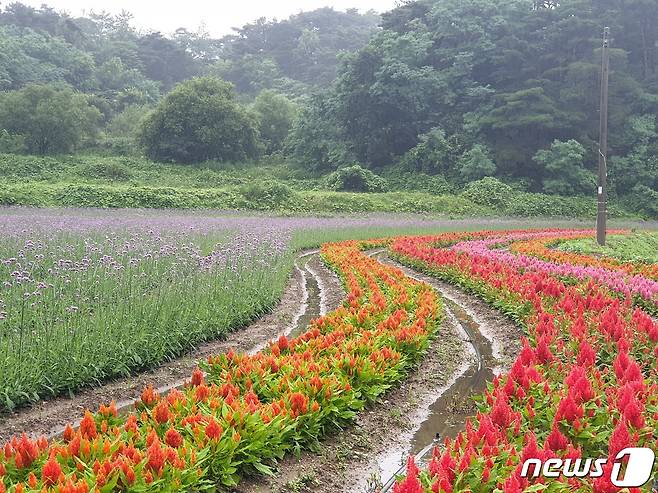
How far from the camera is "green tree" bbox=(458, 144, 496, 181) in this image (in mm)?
40188

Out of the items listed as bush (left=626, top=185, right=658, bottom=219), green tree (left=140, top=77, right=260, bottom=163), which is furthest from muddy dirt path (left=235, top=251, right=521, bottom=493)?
green tree (left=140, top=77, right=260, bottom=163)

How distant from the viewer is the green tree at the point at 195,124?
4431 centimetres

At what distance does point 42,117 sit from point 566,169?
35106 mm

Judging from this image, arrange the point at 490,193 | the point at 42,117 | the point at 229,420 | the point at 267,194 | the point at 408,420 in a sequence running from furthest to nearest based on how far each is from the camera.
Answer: the point at 42,117
the point at 490,193
the point at 267,194
the point at 408,420
the point at 229,420

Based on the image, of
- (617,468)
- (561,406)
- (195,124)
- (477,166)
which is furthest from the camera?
(195,124)

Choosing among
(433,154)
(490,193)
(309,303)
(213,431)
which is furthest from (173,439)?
(433,154)

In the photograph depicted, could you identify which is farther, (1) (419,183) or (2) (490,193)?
(1) (419,183)

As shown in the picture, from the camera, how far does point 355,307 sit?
8.15 m

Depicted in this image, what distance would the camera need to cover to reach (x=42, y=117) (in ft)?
135

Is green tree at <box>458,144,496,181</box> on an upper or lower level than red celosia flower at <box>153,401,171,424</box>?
upper

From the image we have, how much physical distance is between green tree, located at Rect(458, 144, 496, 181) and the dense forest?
0.10 metres

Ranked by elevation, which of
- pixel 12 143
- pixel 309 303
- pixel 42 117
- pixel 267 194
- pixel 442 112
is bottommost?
pixel 309 303

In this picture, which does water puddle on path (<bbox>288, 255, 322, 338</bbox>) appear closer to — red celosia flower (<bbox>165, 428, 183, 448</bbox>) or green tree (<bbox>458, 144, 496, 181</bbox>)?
red celosia flower (<bbox>165, 428, 183, 448</bbox>)

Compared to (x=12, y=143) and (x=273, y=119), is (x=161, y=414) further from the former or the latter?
(x=273, y=119)
